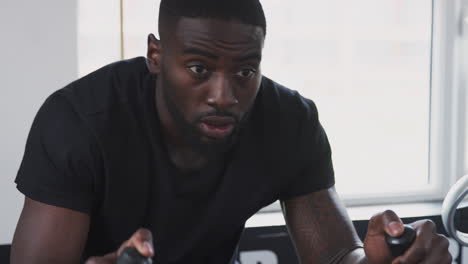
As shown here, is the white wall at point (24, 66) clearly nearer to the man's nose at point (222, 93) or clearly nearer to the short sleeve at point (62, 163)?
the short sleeve at point (62, 163)

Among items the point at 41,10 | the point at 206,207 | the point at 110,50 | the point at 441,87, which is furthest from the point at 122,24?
the point at 441,87

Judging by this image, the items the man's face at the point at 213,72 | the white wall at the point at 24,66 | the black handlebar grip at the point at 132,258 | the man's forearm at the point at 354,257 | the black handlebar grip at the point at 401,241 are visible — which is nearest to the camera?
the black handlebar grip at the point at 132,258

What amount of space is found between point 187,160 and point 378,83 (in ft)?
3.75

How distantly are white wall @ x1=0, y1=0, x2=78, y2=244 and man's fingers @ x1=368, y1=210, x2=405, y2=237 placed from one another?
104 centimetres

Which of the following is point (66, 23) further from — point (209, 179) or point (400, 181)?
point (400, 181)

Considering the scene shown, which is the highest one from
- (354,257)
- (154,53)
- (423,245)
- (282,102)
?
(154,53)

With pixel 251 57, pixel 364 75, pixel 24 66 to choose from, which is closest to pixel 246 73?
pixel 251 57

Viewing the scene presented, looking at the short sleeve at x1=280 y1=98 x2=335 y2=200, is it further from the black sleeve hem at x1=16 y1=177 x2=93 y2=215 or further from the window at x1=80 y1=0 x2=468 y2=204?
the window at x1=80 y1=0 x2=468 y2=204

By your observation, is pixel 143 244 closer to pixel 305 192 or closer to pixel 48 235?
pixel 48 235

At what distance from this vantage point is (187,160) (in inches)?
46.1

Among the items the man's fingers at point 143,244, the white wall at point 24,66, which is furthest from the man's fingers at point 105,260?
the white wall at point 24,66

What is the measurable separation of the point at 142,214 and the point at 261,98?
33 cm

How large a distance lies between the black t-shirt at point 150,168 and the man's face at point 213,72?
11 cm

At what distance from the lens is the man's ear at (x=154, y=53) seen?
44.5 inches
